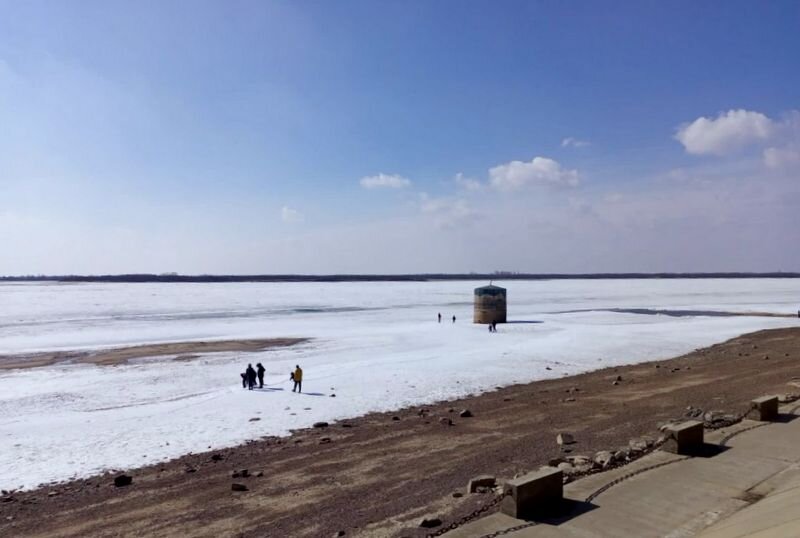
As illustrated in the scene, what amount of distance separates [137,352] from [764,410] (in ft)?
96.2

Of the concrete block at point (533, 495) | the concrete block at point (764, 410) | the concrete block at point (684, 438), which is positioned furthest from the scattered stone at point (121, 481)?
the concrete block at point (764, 410)

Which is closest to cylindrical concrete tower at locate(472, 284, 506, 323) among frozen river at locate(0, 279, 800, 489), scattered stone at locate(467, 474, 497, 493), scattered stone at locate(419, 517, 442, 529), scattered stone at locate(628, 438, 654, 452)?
frozen river at locate(0, 279, 800, 489)

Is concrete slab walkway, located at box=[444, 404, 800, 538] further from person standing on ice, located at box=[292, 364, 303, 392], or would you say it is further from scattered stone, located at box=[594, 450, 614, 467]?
person standing on ice, located at box=[292, 364, 303, 392]

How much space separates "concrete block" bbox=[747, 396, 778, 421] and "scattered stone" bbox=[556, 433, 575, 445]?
3319 millimetres

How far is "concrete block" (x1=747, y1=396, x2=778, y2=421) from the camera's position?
1148 cm

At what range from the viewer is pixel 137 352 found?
106 ft

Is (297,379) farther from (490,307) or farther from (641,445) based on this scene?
(490,307)

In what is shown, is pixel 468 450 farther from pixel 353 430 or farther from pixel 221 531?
pixel 221 531

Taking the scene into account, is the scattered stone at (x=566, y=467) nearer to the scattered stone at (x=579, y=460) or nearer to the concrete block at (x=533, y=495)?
the scattered stone at (x=579, y=460)

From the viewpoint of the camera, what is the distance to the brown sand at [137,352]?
2959 centimetres

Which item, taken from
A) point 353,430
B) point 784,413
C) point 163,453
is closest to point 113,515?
point 163,453

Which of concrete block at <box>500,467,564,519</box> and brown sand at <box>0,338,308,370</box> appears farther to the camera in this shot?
brown sand at <box>0,338,308,370</box>

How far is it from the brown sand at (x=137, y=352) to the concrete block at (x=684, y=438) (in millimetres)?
24711

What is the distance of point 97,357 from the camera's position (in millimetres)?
31000
